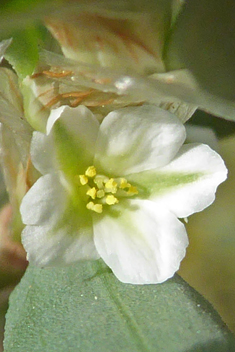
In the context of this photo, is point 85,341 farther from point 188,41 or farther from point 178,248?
point 188,41

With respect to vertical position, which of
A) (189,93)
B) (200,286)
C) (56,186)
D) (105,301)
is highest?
(189,93)

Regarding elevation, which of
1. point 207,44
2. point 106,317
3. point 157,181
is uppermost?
point 207,44

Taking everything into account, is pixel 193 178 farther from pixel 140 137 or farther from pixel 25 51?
pixel 25 51

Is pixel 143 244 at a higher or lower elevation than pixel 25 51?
lower

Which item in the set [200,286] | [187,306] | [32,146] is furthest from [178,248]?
[200,286]

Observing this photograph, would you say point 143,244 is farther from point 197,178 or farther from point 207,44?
point 207,44

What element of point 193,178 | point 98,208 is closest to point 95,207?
point 98,208

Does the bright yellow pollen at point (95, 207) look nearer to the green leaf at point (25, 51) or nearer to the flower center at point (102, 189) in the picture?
the flower center at point (102, 189)
